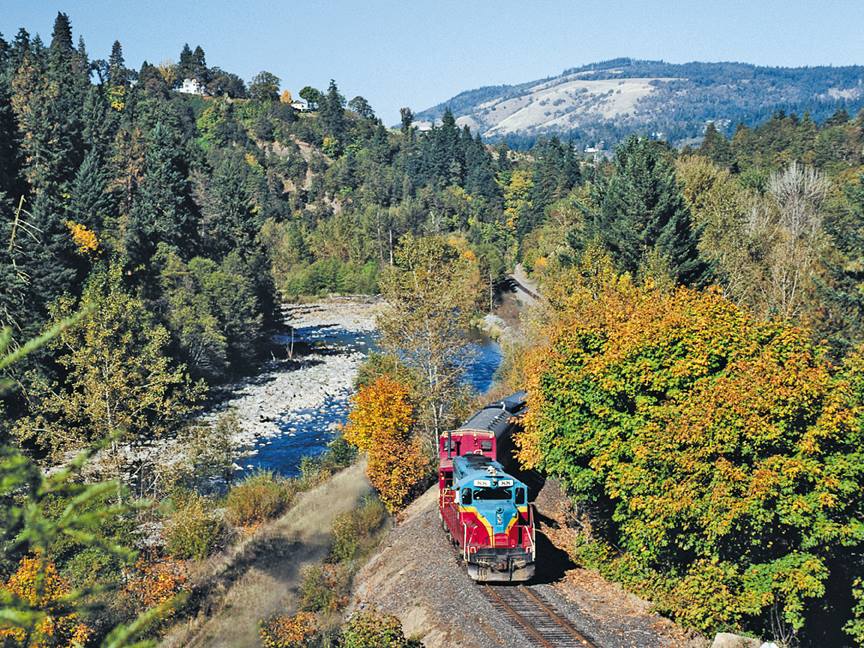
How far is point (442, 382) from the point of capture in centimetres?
3922

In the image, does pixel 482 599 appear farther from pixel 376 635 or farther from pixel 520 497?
pixel 376 635

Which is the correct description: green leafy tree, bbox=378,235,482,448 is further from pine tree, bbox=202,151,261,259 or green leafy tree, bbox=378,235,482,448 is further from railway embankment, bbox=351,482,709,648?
pine tree, bbox=202,151,261,259

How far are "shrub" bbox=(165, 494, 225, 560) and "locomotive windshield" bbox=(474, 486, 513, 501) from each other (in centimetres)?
1496

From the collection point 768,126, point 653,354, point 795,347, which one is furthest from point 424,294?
point 768,126

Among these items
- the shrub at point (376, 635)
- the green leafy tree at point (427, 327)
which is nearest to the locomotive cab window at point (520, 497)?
the shrub at point (376, 635)

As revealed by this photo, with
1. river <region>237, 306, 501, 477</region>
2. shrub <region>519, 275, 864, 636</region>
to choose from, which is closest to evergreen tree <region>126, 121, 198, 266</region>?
river <region>237, 306, 501, 477</region>

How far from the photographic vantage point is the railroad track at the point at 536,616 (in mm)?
20578

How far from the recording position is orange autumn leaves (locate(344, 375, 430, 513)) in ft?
114

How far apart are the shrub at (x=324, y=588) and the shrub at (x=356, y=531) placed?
851mm

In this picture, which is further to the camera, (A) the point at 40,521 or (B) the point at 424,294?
(B) the point at 424,294

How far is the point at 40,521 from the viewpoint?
430cm

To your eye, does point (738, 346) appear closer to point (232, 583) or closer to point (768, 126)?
point (232, 583)

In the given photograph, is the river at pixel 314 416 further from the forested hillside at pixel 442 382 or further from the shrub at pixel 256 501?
the shrub at pixel 256 501

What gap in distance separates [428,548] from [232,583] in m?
9.27
